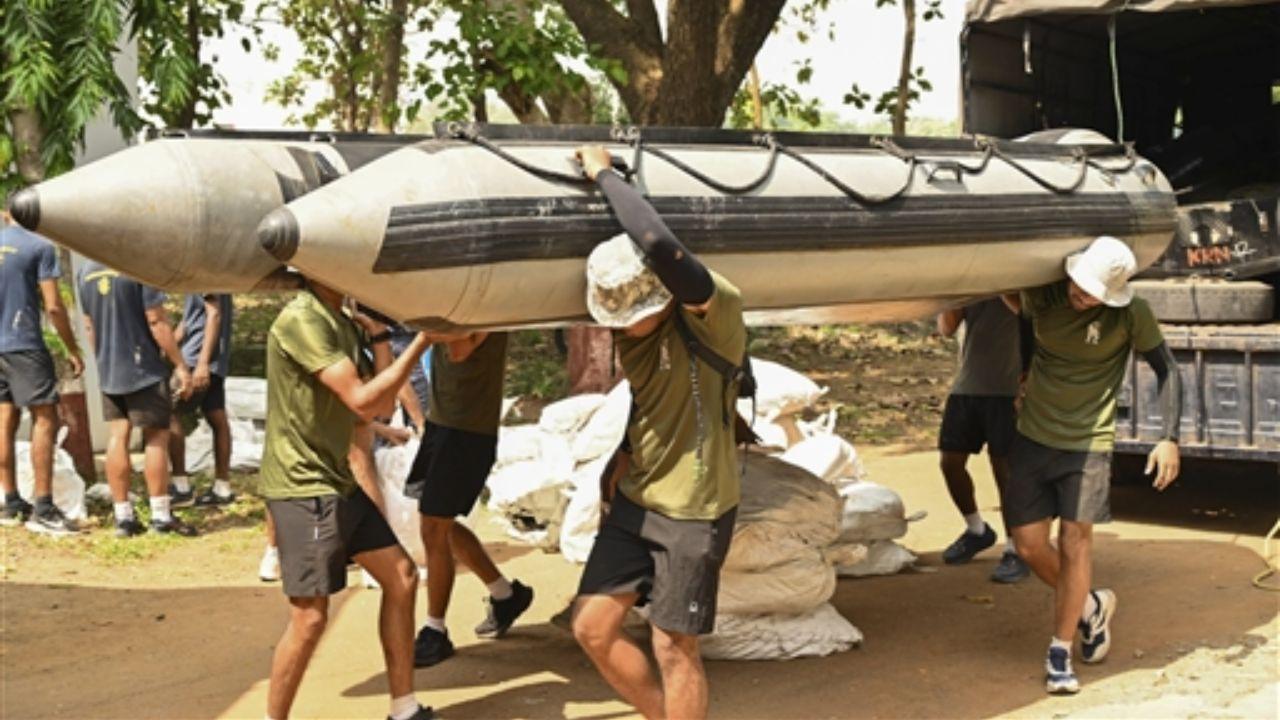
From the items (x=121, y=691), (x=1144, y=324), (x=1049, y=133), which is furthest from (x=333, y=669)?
(x=1049, y=133)

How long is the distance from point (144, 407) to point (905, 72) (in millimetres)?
10213

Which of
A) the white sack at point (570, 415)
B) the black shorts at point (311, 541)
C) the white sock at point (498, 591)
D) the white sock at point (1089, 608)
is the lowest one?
the white sock at point (498, 591)

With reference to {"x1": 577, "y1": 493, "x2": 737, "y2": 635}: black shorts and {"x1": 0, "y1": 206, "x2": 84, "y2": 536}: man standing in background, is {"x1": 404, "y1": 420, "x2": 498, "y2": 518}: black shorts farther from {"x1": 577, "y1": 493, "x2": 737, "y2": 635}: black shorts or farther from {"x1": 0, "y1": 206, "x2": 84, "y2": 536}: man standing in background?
{"x1": 0, "y1": 206, "x2": 84, "y2": 536}: man standing in background

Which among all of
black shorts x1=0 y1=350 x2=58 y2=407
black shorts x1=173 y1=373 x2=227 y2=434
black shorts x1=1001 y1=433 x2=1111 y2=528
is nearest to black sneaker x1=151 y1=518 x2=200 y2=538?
black shorts x1=173 y1=373 x2=227 y2=434

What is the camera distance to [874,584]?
7.79 metres

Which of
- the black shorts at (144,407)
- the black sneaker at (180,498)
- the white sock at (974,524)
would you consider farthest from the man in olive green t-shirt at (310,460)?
the black sneaker at (180,498)

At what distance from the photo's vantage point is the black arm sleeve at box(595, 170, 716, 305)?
192 inches

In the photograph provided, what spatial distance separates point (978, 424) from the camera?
26.2ft

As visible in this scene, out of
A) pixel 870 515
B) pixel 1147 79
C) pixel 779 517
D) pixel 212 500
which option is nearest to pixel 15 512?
pixel 212 500

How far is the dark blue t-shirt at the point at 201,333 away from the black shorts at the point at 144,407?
41 cm

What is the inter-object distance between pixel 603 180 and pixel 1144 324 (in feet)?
8.12

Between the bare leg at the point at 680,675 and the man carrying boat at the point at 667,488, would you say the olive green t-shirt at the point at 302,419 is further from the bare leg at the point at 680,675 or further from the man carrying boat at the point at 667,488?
the bare leg at the point at 680,675

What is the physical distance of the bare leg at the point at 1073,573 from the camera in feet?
20.6

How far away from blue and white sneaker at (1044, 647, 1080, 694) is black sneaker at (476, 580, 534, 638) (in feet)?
7.25
